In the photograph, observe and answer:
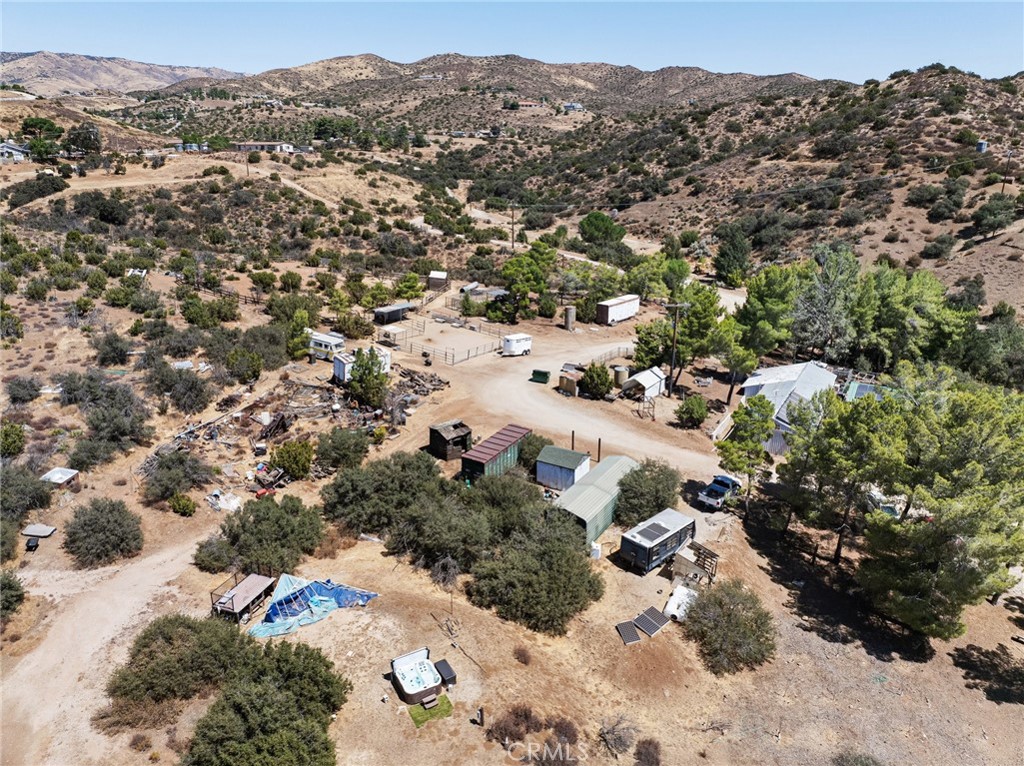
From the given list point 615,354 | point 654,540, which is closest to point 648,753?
point 654,540

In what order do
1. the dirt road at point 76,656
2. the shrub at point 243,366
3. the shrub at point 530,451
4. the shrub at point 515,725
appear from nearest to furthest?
the dirt road at point 76,656 < the shrub at point 515,725 < the shrub at point 530,451 < the shrub at point 243,366

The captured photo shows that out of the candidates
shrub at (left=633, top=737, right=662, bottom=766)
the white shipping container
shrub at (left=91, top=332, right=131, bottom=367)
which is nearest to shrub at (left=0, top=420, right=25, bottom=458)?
shrub at (left=91, top=332, right=131, bottom=367)

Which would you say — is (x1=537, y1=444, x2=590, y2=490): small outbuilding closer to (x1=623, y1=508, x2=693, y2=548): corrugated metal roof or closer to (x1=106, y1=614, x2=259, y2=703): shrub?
(x1=623, y1=508, x2=693, y2=548): corrugated metal roof

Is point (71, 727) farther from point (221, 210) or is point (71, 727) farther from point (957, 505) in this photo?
point (221, 210)

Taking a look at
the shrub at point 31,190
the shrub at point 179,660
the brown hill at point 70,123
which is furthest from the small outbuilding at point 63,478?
the brown hill at point 70,123

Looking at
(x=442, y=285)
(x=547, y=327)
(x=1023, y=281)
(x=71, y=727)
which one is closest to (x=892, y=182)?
(x=1023, y=281)

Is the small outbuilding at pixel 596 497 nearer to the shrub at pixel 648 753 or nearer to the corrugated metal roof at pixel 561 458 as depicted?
the corrugated metal roof at pixel 561 458
